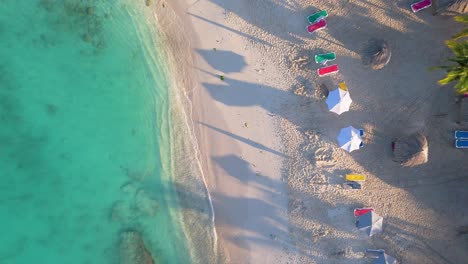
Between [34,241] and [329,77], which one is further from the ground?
[329,77]

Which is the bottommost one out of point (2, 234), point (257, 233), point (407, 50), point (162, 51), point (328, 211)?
point (2, 234)

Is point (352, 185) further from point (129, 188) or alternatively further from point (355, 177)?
point (129, 188)

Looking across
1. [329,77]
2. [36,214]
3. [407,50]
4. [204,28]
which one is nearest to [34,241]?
[36,214]

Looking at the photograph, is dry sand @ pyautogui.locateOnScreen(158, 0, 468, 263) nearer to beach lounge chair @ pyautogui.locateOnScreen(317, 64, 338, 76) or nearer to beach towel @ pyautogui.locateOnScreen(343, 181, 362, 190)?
beach towel @ pyautogui.locateOnScreen(343, 181, 362, 190)

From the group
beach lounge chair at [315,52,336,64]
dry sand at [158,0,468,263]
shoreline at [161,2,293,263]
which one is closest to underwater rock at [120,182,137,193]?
shoreline at [161,2,293,263]

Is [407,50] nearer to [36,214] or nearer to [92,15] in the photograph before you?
[92,15]

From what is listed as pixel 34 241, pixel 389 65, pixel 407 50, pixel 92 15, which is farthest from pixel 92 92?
pixel 407 50
